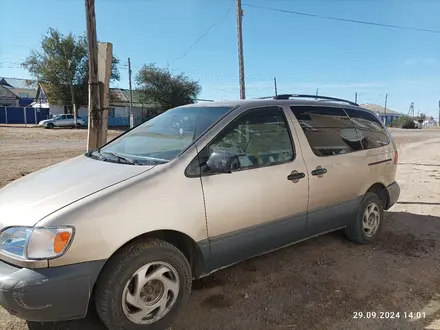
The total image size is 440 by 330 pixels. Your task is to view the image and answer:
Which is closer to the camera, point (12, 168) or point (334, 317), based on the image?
→ point (334, 317)

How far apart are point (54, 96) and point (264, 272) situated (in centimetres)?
4553

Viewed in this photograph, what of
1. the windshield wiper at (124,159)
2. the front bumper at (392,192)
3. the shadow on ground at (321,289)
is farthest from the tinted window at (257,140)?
the front bumper at (392,192)

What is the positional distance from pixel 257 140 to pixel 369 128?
2.08 m

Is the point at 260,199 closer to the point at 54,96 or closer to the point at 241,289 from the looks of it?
the point at 241,289

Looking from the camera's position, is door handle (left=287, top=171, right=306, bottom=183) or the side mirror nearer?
the side mirror

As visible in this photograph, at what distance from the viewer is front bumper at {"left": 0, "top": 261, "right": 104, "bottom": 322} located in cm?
226

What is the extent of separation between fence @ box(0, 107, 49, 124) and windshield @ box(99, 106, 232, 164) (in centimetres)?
4705

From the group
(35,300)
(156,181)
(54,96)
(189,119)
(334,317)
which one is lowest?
(334,317)

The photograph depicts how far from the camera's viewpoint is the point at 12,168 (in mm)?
10203

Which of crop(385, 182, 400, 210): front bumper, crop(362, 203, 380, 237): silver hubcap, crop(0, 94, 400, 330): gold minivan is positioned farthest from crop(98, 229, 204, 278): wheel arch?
crop(385, 182, 400, 210): front bumper

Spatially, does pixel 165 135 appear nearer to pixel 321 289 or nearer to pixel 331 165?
pixel 331 165

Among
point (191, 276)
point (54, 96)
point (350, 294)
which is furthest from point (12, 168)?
point (54, 96)

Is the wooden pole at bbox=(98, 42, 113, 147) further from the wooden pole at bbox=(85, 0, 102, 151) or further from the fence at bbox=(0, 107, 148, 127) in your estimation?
the fence at bbox=(0, 107, 148, 127)

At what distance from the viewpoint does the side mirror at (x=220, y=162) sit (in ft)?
9.56
